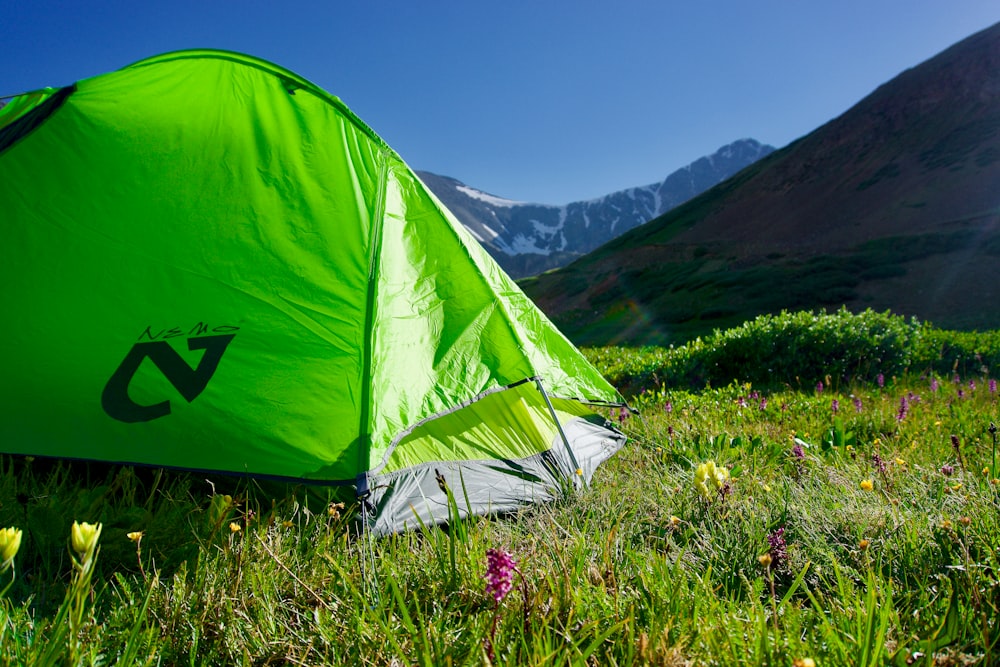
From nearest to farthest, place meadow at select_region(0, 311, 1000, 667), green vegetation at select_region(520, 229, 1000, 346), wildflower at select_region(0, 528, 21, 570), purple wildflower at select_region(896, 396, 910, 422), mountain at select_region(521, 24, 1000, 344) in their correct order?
wildflower at select_region(0, 528, 21, 570) < meadow at select_region(0, 311, 1000, 667) < purple wildflower at select_region(896, 396, 910, 422) < green vegetation at select_region(520, 229, 1000, 346) < mountain at select_region(521, 24, 1000, 344)

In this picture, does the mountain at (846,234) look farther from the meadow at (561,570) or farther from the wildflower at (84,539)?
the wildflower at (84,539)

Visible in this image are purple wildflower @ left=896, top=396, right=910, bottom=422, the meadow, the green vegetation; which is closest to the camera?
the meadow

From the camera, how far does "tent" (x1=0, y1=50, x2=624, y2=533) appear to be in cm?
288

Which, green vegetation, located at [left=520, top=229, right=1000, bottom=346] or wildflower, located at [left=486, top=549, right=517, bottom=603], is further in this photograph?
green vegetation, located at [left=520, top=229, right=1000, bottom=346]

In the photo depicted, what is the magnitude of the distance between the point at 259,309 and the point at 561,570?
7.84 feet

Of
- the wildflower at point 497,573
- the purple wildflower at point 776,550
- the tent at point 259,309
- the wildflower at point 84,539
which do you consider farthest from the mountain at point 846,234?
the wildflower at point 84,539

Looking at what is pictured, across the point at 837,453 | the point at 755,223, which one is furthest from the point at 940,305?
the point at 755,223

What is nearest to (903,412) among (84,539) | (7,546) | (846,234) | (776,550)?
(776,550)

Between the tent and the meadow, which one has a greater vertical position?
the tent

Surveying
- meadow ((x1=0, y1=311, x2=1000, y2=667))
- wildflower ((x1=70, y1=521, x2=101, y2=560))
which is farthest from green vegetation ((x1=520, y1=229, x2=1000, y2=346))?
wildflower ((x1=70, y1=521, x2=101, y2=560))

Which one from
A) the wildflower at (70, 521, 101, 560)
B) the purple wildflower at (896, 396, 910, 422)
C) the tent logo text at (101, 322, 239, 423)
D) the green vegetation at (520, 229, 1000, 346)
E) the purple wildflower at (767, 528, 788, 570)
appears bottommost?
the green vegetation at (520, 229, 1000, 346)

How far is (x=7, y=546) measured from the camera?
115 centimetres

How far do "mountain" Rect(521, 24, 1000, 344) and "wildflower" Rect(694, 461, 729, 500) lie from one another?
16242mm

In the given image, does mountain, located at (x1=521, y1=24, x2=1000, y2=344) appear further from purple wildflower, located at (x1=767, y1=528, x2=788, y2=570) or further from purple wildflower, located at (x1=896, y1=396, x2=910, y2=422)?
purple wildflower, located at (x1=767, y1=528, x2=788, y2=570)
